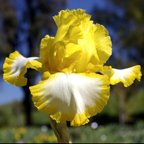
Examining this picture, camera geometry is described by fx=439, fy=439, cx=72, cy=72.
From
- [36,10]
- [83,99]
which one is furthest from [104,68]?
[36,10]

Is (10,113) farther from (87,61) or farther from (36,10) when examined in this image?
(87,61)

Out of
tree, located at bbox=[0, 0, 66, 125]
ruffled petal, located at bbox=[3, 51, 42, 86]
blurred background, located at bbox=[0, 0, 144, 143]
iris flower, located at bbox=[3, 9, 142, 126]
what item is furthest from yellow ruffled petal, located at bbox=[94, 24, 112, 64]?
tree, located at bbox=[0, 0, 66, 125]

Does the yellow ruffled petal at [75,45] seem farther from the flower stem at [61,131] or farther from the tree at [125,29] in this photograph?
the tree at [125,29]

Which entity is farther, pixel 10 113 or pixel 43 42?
pixel 10 113

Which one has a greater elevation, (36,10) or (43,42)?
(43,42)

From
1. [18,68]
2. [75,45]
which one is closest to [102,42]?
[75,45]

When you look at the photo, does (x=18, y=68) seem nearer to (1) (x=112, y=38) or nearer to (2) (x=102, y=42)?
(2) (x=102, y=42)
